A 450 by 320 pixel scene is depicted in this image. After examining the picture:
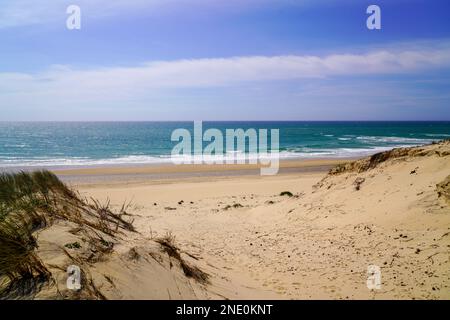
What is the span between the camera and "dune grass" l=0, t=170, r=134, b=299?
3803mm

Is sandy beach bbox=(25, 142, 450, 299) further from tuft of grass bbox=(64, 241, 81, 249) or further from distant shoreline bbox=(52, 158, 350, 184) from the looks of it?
distant shoreline bbox=(52, 158, 350, 184)

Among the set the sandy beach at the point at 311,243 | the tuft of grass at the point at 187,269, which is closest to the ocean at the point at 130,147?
the sandy beach at the point at 311,243

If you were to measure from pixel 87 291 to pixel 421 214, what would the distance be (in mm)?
6569

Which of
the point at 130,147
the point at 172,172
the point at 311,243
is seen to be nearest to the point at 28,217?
the point at 311,243

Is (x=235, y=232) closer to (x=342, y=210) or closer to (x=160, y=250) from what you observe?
(x=342, y=210)

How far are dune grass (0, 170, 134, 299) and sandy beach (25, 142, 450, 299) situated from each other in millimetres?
242

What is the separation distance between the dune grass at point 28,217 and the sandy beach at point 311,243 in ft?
0.79

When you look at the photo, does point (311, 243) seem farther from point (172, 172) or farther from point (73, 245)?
point (172, 172)

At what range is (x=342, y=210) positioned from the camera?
9.33 m

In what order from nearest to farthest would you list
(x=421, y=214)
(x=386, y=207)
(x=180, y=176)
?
(x=421, y=214) < (x=386, y=207) < (x=180, y=176)

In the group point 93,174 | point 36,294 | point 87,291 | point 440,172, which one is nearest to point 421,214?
point 440,172

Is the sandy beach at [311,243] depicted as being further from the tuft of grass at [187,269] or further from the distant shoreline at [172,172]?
the distant shoreline at [172,172]

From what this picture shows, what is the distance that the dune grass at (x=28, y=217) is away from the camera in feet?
12.5

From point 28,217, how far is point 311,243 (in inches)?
208
